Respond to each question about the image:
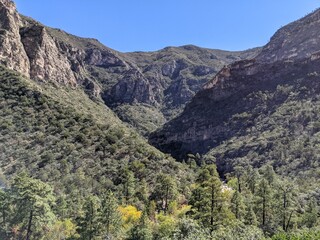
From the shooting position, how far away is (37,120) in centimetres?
7894

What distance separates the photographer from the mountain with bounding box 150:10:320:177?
9823 cm

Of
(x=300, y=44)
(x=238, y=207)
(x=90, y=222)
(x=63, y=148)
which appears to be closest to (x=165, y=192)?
(x=238, y=207)

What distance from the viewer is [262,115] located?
123 meters

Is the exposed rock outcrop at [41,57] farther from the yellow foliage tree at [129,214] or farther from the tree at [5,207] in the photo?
the yellow foliage tree at [129,214]

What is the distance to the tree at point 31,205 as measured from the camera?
40.0 m

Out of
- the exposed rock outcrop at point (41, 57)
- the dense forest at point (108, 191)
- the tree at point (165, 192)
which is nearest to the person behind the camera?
the dense forest at point (108, 191)

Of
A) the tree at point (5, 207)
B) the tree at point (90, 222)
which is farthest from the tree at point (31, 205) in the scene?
the tree at point (90, 222)

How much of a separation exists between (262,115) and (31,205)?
96.8m

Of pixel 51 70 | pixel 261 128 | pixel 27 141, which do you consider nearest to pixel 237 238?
pixel 27 141

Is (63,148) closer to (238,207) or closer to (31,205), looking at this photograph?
(31,205)

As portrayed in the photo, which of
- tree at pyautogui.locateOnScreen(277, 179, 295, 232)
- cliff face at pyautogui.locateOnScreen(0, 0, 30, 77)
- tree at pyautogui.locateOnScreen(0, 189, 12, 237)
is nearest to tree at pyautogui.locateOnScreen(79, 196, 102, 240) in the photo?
tree at pyautogui.locateOnScreen(0, 189, 12, 237)

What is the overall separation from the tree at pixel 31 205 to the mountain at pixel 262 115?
5777 centimetres

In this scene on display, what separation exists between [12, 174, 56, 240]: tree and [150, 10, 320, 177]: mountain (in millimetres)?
57773

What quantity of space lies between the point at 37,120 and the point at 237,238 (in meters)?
59.0
